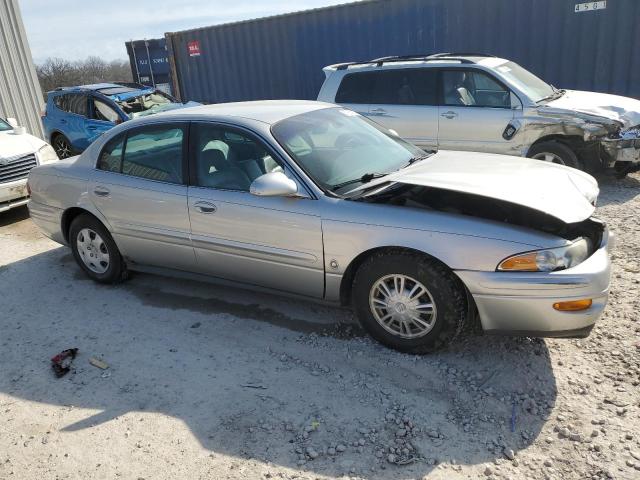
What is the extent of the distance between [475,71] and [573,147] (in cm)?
157

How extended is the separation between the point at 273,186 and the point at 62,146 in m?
8.65

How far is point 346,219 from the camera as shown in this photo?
11.3 feet

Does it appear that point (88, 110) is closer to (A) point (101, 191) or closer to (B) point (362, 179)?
(A) point (101, 191)

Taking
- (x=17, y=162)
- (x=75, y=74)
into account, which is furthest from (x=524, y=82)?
(x=75, y=74)

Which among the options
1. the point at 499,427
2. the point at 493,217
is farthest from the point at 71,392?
the point at 493,217

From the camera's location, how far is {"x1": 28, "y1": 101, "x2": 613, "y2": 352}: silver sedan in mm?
3096

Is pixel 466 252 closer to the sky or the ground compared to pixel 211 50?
closer to the ground

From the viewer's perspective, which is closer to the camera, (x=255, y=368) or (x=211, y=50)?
(x=255, y=368)

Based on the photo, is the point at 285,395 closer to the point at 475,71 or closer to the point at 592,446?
the point at 592,446

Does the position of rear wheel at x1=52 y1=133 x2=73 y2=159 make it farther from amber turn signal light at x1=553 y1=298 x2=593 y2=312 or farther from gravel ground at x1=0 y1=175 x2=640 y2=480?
amber turn signal light at x1=553 y1=298 x2=593 y2=312

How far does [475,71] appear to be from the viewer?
7.12 meters

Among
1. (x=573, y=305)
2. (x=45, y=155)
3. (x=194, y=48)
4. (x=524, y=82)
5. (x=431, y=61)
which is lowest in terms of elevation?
(x=573, y=305)

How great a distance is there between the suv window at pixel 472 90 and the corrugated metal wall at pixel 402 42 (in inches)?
130

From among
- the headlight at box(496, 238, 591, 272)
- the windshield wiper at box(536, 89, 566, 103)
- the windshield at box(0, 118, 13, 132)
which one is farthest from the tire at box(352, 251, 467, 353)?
the windshield at box(0, 118, 13, 132)
